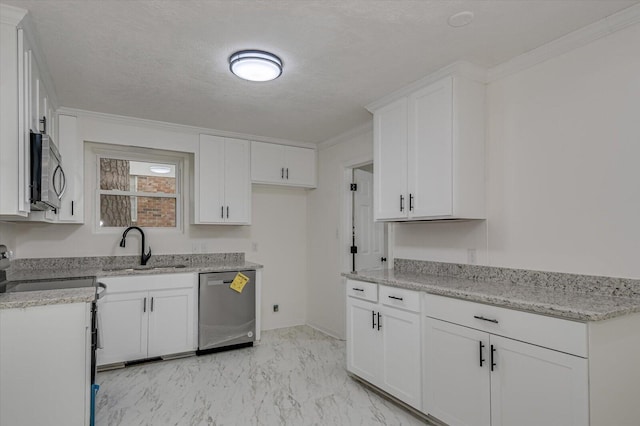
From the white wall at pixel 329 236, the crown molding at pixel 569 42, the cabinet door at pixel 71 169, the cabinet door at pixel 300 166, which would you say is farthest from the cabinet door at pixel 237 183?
the crown molding at pixel 569 42

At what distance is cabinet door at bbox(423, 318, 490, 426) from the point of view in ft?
6.67

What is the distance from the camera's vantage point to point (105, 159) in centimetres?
397

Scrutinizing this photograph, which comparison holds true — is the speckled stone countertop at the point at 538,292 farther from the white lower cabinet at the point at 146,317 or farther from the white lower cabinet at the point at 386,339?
the white lower cabinet at the point at 146,317

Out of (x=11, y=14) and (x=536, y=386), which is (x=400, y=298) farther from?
(x=11, y=14)

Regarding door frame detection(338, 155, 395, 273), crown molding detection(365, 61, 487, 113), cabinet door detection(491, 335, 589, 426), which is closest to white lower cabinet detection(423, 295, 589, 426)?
cabinet door detection(491, 335, 589, 426)

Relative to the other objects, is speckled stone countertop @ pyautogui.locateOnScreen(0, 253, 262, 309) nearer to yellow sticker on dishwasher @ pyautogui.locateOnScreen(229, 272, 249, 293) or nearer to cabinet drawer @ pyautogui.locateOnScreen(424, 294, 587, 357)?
yellow sticker on dishwasher @ pyautogui.locateOnScreen(229, 272, 249, 293)

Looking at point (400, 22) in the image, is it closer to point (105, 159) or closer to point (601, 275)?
point (601, 275)

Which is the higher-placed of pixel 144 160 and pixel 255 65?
pixel 255 65

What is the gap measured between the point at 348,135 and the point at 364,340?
7.50ft

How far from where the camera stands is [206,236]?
4363 millimetres

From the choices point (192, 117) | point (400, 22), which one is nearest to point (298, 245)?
point (192, 117)

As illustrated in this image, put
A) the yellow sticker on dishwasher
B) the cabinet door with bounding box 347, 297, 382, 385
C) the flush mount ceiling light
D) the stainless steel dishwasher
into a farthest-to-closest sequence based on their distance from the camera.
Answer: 1. the yellow sticker on dishwasher
2. the stainless steel dishwasher
3. the cabinet door with bounding box 347, 297, 382, 385
4. the flush mount ceiling light

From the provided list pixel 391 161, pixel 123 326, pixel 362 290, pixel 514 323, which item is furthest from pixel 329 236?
pixel 514 323

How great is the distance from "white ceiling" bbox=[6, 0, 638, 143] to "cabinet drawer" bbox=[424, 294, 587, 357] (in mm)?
1575
